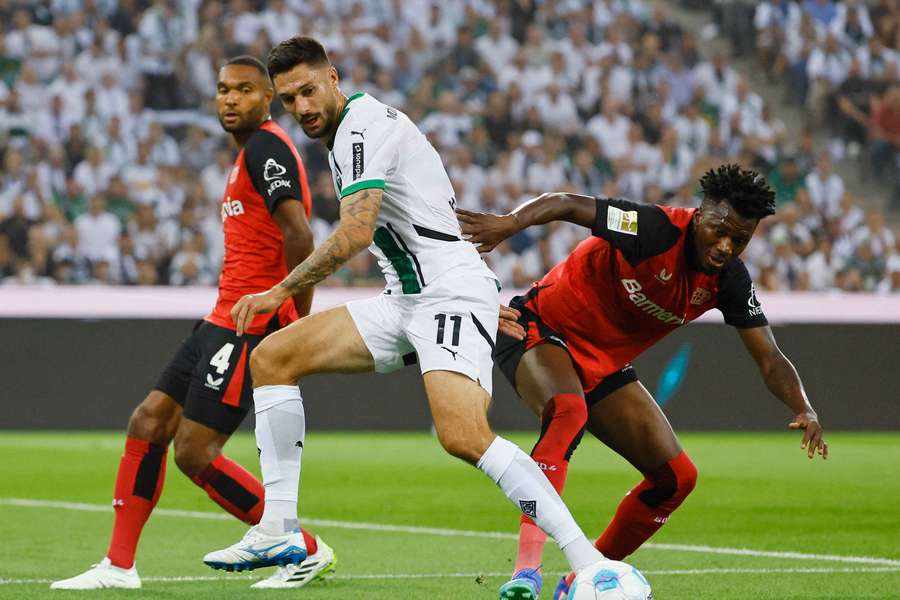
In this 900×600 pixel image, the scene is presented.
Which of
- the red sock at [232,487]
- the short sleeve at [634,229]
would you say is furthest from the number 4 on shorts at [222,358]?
the short sleeve at [634,229]

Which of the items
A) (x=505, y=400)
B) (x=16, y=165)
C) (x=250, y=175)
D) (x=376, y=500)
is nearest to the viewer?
(x=250, y=175)

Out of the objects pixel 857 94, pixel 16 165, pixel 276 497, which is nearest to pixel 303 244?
pixel 276 497

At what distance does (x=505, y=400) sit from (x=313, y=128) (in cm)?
1013

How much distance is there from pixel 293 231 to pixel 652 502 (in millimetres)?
1977

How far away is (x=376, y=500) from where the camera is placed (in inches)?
424

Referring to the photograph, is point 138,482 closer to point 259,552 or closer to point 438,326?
point 259,552

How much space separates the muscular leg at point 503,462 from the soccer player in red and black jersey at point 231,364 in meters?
1.42

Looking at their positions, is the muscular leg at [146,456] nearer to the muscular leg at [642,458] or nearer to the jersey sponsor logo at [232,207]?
the jersey sponsor logo at [232,207]

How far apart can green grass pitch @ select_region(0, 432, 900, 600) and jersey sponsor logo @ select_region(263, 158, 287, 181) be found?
1.83 metres

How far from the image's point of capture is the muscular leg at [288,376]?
578cm

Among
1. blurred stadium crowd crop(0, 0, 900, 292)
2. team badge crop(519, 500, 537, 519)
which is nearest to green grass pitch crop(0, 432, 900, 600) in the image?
→ team badge crop(519, 500, 537, 519)

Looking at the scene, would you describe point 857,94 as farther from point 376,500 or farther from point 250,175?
point 250,175

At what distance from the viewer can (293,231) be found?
6.63 metres

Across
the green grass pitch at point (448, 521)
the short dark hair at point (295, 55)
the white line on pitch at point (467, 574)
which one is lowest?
the green grass pitch at point (448, 521)
